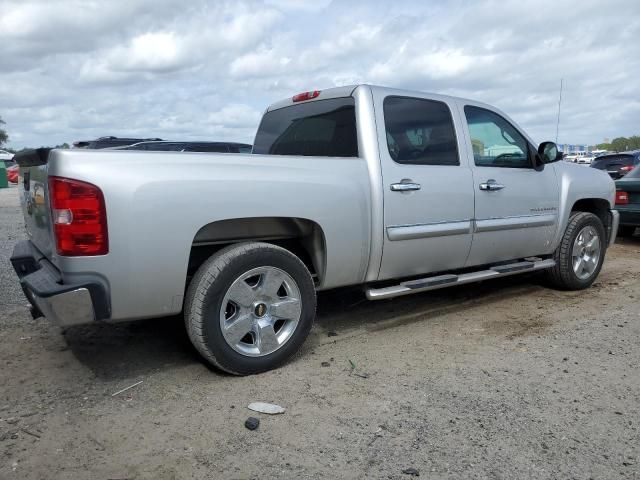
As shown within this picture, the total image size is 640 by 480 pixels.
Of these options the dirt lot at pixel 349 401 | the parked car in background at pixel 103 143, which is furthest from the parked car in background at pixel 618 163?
the parked car in background at pixel 103 143

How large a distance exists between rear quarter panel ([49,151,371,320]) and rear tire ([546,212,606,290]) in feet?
9.42

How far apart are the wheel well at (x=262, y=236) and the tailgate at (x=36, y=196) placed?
85 cm

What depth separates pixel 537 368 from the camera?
366 cm

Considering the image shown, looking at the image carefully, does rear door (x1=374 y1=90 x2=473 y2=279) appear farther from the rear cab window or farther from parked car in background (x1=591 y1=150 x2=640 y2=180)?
the rear cab window

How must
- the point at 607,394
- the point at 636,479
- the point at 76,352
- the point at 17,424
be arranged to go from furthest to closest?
the point at 76,352
the point at 607,394
the point at 17,424
the point at 636,479

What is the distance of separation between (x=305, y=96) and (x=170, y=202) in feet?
6.57

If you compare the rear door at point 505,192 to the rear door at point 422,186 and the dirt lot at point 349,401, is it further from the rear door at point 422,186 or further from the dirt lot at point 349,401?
the dirt lot at point 349,401

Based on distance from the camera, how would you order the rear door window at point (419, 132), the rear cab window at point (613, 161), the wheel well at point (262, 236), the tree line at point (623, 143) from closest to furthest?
the wheel well at point (262, 236)
the rear door window at point (419, 132)
the rear cab window at point (613, 161)
the tree line at point (623, 143)

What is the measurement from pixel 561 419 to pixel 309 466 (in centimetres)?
139

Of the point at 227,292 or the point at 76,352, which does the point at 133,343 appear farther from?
the point at 227,292

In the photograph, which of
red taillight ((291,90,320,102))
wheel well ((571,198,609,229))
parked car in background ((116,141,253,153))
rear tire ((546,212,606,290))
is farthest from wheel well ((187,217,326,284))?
parked car in background ((116,141,253,153))

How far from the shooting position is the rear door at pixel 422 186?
160 inches

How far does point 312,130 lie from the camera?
4.54 m

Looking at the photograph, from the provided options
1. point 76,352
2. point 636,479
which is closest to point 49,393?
point 76,352
